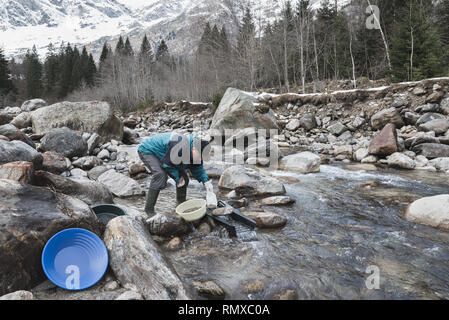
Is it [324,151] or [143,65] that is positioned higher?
[143,65]

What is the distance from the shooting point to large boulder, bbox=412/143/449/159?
7113 mm

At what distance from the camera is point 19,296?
71.2 inches

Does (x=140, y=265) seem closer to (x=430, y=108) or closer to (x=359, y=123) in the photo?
(x=359, y=123)

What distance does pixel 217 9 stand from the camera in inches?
888

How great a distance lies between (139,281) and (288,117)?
42.7ft

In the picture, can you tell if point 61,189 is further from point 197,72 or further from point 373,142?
point 197,72

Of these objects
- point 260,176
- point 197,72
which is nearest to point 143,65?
point 197,72

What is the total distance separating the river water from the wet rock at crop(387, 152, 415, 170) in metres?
2.51

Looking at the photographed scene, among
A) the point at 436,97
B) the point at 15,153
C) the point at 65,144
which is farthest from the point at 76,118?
the point at 436,97

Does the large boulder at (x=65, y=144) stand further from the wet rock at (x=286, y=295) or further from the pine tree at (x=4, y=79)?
the pine tree at (x=4, y=79)

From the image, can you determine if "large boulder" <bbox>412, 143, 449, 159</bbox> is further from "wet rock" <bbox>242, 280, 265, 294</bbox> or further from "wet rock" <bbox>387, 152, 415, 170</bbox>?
"wet rock" <bbox>242, 280, 265, 294</bbox>

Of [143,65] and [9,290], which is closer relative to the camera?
[9,290]

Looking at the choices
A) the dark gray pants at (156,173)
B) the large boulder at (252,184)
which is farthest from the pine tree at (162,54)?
the dark gray pants at (156,173)
